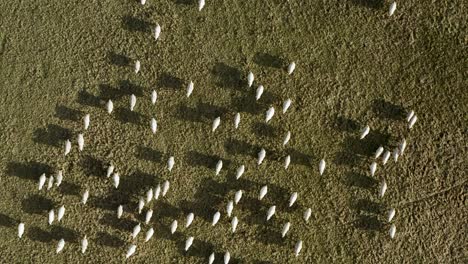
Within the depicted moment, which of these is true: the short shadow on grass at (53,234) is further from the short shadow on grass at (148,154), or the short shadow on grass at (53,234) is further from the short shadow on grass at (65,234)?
the short shadow on grass at (148,154)

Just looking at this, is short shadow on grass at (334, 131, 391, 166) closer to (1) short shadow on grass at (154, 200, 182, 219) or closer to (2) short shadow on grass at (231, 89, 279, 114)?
(2) short shadow on grass at (231, 89, 279, 114)

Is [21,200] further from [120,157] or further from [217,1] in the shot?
[217,1]

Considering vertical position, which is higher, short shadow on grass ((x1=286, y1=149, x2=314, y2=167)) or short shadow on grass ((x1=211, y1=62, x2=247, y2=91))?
short shadow on grass ((x1=211, y1=62, x2=247, y2=91))

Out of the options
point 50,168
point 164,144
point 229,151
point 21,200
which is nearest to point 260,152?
point 229,151

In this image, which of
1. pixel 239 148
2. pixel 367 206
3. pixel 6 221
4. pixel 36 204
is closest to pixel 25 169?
pixel 36 204

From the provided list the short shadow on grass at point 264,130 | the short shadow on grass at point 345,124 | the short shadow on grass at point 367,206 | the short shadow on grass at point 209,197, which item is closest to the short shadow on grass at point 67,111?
the short shadow on grass at point 209,197

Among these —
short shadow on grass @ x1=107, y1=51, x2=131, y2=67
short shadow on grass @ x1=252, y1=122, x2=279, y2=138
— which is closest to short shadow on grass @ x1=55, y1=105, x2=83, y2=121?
short shadow on grass @ x1=107, y1=51, x2=131, y2=67

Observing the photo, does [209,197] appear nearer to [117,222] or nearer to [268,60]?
[117,222]
